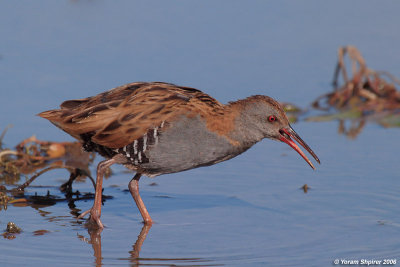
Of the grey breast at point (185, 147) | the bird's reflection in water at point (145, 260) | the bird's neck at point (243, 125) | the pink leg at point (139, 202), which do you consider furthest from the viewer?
the pink leg at point (139, 202)

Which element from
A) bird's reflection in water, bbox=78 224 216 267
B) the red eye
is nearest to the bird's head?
the red eye

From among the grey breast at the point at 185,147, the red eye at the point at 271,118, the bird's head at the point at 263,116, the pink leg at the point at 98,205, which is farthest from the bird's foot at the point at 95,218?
the red eye at the point at 271,118

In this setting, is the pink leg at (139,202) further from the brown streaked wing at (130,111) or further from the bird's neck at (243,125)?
the bird's neck at (243,125)

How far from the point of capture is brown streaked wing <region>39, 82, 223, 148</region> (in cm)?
806

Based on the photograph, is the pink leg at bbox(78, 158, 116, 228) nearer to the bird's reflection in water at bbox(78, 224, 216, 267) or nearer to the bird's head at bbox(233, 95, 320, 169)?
the bird's reflection in water at bbox(78, 224, 216, 267)

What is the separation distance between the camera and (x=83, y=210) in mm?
8656

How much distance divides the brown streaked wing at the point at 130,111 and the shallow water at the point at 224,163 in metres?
0.90

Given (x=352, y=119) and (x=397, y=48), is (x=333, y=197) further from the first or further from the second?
(x=397, y=48)

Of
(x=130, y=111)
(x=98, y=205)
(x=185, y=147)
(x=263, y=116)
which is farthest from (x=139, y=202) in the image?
(x=263, y=116)

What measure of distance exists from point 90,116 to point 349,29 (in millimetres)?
7441

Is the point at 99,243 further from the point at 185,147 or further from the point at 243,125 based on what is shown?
the point at 243,125

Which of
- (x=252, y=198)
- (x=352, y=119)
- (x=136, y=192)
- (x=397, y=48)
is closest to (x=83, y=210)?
(x=136, y=192)

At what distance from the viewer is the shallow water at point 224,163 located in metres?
7.63

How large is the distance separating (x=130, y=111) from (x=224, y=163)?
7.72ft
